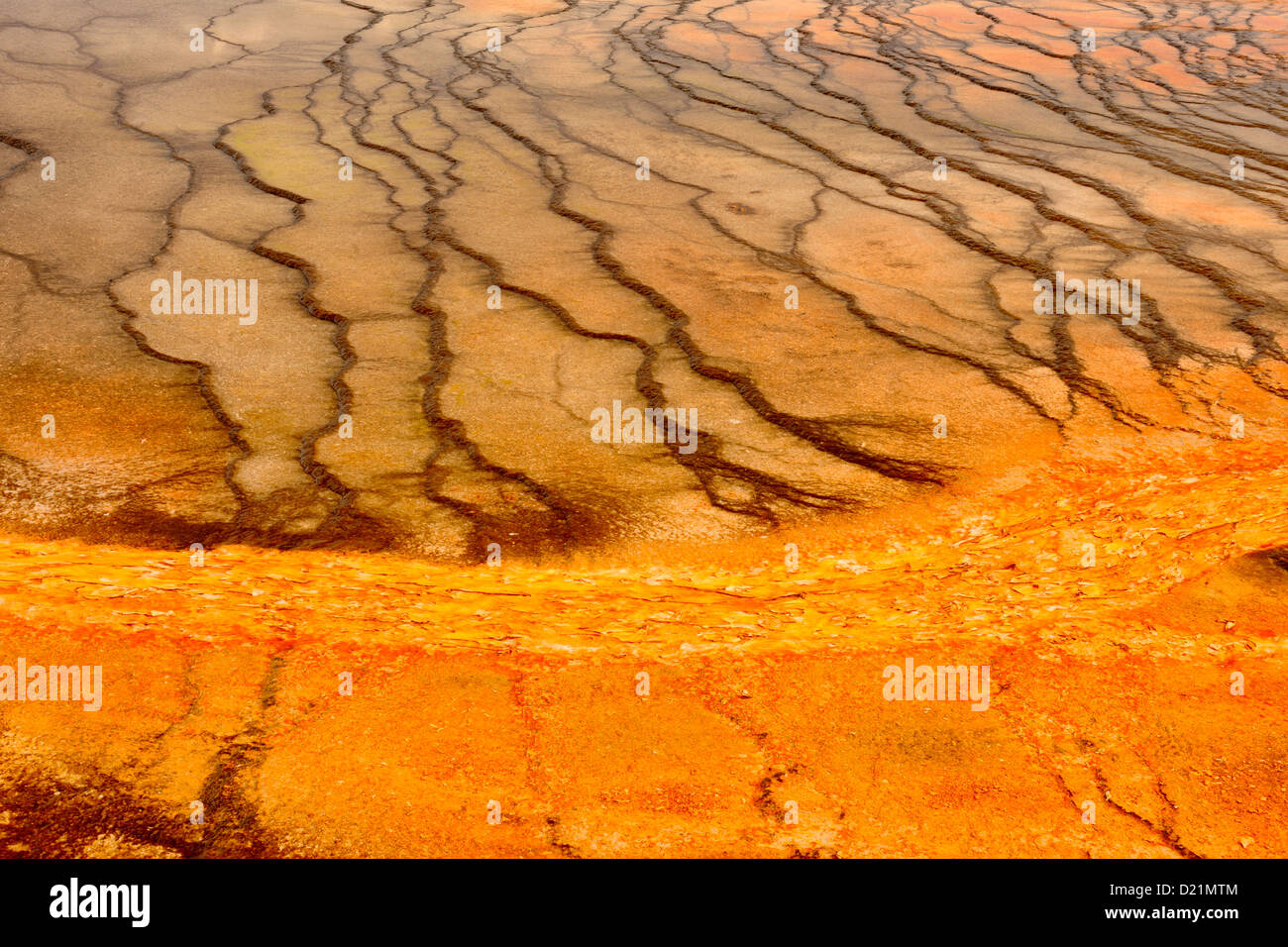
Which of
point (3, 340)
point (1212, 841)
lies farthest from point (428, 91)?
point (1212, 841)

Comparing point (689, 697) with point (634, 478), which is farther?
point (634, 478)

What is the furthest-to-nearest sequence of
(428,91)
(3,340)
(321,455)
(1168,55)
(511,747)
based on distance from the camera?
1. (1168,55)
2. (428,91)
3. (3,340)
4. (321,455)
5. (511,747)

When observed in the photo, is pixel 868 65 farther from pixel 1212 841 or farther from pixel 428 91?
pixel 1212 841

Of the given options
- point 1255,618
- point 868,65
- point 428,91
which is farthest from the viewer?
point 868,65

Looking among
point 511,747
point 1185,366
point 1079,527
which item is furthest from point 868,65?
point 511,747

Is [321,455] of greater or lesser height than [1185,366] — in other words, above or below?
below

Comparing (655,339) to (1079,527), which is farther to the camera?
(655,339)
